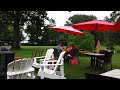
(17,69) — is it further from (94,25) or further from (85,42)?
(85,42)

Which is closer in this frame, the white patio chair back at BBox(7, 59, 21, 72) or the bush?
the white patio chair back at BBox(7, 59, 21, 72)

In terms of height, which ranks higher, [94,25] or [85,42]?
[94,25]

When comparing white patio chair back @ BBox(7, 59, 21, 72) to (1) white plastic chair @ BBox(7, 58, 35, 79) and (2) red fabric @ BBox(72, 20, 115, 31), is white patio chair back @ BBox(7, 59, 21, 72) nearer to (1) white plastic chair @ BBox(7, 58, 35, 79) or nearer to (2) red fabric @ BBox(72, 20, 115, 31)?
(1) white plastic chair @ BBox(7, 58, 35, 79)

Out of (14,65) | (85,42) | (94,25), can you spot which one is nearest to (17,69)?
(14,65)

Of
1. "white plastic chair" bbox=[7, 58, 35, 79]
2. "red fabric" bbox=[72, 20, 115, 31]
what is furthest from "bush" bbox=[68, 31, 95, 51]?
"white plastic chair" bbox=[7, 58, 35, 79]

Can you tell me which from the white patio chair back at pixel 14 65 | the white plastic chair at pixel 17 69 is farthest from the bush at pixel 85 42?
the white patio chair back at pixel 14 65

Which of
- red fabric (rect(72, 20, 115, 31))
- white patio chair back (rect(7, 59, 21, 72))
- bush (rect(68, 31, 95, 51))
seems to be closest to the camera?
white patio chair back (rect(7, 59, 21, 72))

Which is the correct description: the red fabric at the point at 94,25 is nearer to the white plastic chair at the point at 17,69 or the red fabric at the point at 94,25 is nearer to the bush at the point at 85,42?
the white plastic chair at the point at 17,69

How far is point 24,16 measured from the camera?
3139cm

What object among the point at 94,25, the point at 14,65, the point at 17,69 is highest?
the point at 94,25
